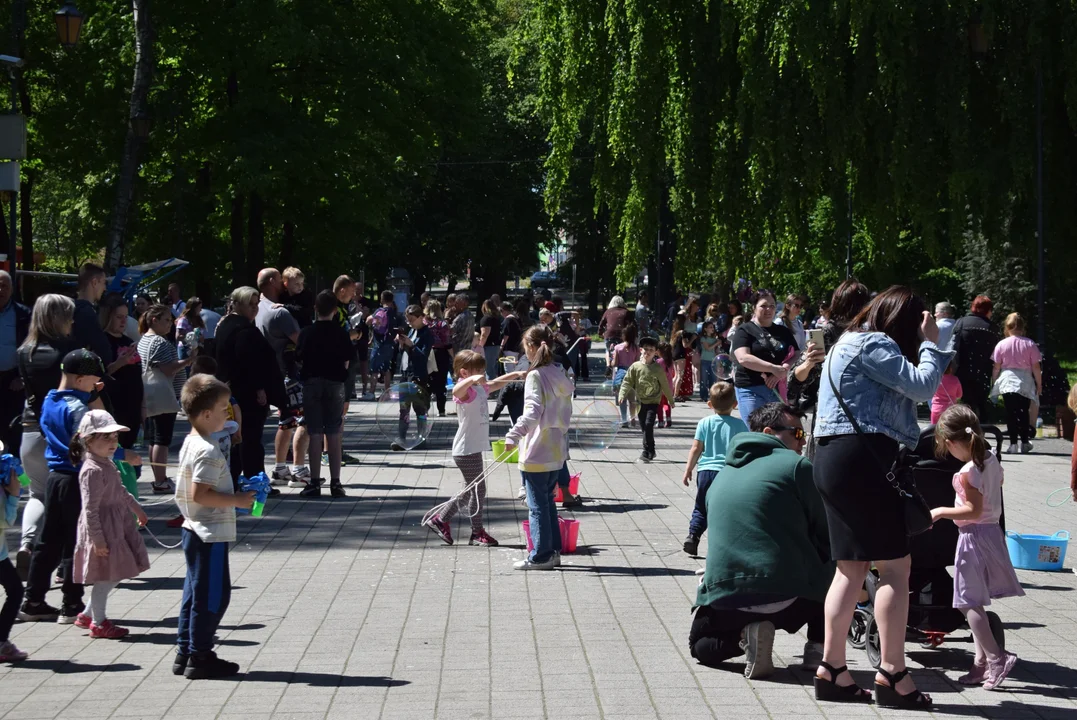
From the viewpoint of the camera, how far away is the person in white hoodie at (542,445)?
388 inches

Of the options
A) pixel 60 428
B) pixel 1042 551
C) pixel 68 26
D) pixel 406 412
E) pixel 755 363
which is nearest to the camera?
pixel 60 428

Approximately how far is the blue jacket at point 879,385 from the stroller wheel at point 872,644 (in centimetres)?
120

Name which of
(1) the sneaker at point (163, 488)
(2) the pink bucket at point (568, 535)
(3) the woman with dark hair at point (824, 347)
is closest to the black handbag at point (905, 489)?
(3) the woman with dark hair at point (824, 347)

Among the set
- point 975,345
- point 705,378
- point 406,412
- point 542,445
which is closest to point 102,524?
point 542,445

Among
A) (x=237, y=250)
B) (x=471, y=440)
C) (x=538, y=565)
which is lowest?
(x=538, y=565)

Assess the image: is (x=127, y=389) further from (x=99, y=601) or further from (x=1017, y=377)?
(x=1017, y=377)

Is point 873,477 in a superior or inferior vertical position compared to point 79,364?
inferior

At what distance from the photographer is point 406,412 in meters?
16.3

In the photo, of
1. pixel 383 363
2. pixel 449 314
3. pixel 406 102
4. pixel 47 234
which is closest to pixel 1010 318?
pixel 449 314

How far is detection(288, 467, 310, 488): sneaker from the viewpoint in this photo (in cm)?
1409

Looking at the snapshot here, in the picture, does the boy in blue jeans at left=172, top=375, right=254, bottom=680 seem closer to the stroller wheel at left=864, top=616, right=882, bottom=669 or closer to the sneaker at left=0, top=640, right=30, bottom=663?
the sneaker at left=0, top=640, right=30, bottom=663

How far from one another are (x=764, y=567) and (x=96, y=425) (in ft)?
12.0

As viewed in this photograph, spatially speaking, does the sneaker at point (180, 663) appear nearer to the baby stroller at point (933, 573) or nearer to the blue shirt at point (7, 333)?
the baby stroller at point (933, 573)

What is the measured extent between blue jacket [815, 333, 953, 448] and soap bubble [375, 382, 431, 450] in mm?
8816
